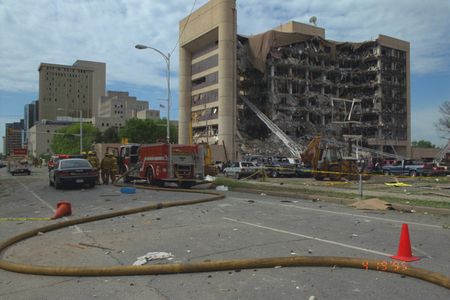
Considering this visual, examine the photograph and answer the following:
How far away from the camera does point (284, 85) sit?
294ft

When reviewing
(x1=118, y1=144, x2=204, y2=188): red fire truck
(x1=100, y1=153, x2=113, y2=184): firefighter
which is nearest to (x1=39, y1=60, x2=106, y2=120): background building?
(x1=100, y1=153, x2=113, y2=184): firefighter

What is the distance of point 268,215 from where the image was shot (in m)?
12.3

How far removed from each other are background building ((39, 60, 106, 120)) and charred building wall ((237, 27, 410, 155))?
151ft

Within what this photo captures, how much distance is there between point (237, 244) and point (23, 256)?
3.65m

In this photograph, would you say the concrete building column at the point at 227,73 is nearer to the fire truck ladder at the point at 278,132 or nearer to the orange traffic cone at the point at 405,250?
the fire truck ladder at the point at 278,132

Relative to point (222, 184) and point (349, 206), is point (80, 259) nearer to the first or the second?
point (349, 206)

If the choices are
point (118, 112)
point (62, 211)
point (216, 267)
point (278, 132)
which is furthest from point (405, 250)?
point (118, 112)

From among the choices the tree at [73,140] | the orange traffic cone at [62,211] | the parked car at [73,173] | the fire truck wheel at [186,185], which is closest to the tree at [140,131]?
the tree at [73,140]

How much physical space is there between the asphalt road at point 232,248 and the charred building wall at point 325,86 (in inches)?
2712

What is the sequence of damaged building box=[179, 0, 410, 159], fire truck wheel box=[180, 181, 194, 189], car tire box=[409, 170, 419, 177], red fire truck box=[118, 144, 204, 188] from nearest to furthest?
red fire truck box=[118, 144, 204, 188], fire truck wheel box=[180, 181, 194, 189], car tire box=[409, 170, 419, 177], damaged building box=[179, 0, 410, 159]

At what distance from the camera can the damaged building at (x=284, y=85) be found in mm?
82000

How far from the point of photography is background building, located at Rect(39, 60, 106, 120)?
112438 mm

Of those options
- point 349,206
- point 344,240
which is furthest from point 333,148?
point 344,240

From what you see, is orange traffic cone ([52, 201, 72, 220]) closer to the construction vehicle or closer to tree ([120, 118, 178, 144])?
the construction vehicle
